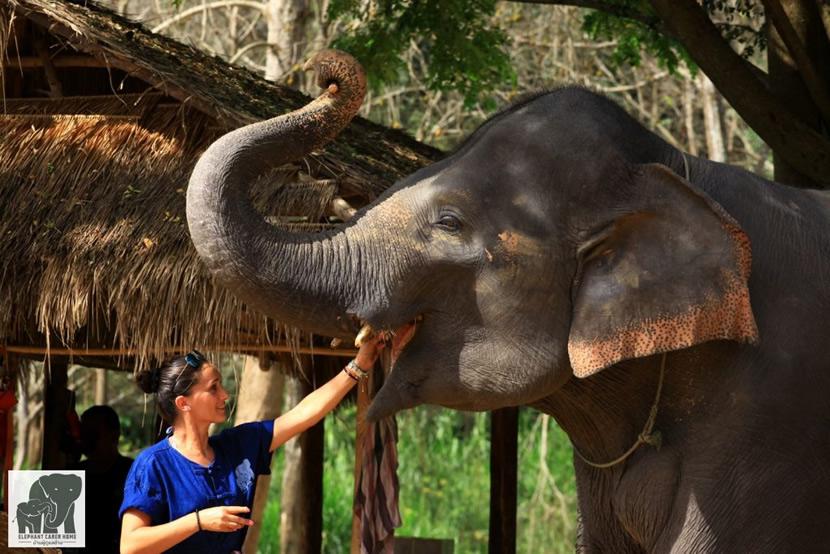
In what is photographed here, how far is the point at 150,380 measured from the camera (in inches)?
168

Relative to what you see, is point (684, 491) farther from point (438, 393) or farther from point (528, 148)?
point (528, 148)

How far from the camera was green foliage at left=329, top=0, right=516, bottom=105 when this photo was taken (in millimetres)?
8133

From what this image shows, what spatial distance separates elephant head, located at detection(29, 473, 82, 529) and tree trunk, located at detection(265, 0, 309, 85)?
7.20 metres

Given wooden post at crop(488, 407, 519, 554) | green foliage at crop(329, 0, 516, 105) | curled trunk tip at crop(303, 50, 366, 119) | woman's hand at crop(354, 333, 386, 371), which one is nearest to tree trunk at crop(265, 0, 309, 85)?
green foliage at crop(329, 0, 516, 105)

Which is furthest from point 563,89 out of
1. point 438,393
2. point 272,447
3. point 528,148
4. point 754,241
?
point 272,447

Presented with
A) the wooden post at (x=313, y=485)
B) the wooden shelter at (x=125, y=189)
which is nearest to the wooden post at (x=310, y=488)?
the wooden post at (x=313, y=485)

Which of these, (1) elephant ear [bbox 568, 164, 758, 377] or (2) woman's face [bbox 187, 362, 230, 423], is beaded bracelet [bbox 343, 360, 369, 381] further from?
(1) elephant ear [bbox 568, 164, 758, 377]

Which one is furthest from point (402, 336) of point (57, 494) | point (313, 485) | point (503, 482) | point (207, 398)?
point (313, 485)

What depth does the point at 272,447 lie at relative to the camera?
13.7ft

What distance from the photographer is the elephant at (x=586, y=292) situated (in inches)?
125

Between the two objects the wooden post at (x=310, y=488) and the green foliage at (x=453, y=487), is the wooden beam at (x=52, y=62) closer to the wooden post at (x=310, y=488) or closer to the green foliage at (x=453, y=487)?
the wooden post at (x=310, y=488)

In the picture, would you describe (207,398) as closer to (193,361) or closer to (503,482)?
(193,361)

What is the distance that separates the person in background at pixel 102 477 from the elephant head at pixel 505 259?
3.33 m

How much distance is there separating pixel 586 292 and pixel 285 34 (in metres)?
8.65
